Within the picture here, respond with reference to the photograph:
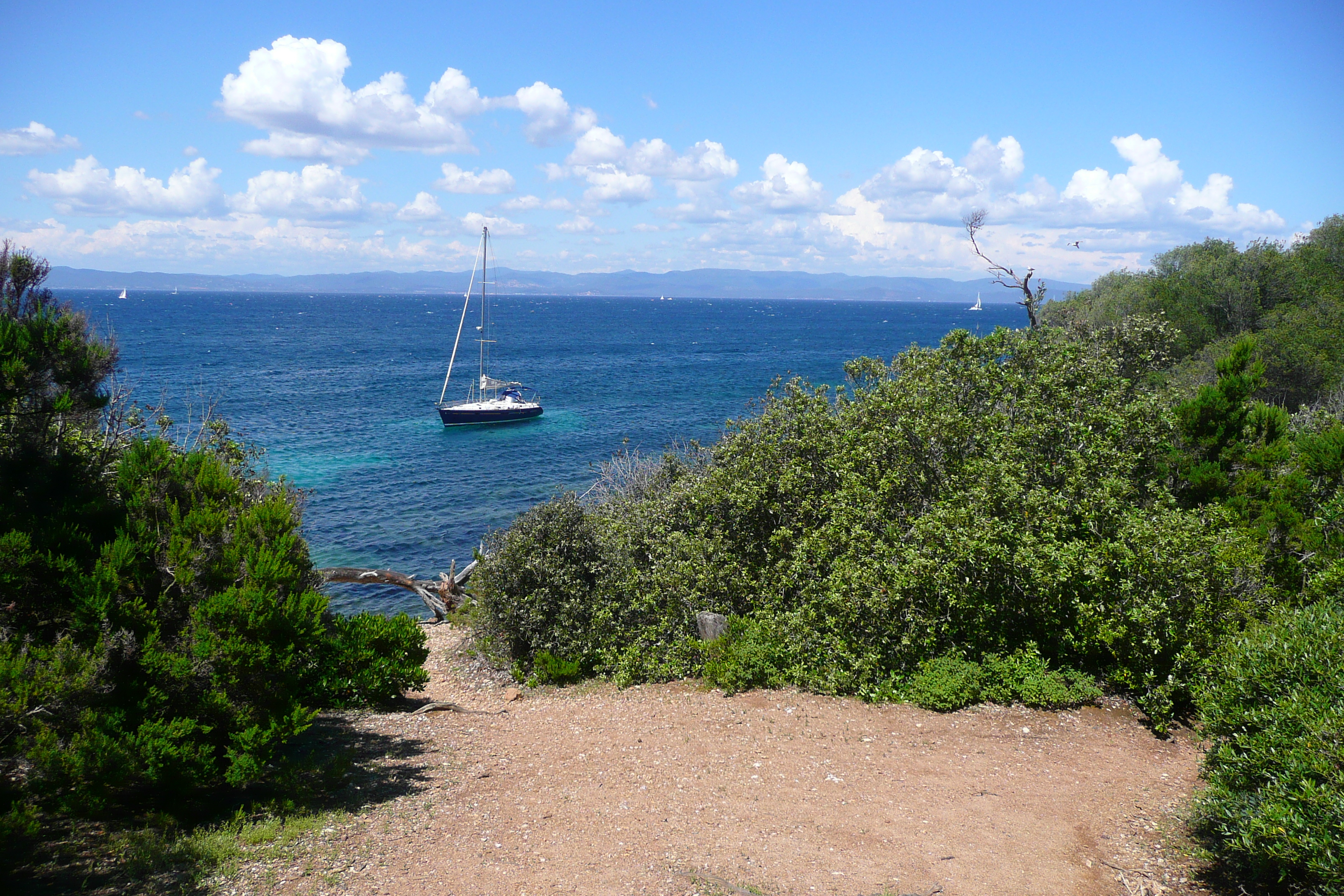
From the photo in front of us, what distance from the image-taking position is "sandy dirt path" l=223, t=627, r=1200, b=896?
23.3 ft

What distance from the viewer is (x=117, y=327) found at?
109125 millimetres

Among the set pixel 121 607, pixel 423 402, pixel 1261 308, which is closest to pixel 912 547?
pixel 121 607

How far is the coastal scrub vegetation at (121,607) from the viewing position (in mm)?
7008

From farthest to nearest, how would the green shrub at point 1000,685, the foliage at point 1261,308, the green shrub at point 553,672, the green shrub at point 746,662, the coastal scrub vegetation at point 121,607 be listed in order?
the foliage at point 1261,308
the green shrub at point 553,672
the green shrub at point 746,662
the green shrub at point 1000,685
the coastal scrub vegetation at point 121,607

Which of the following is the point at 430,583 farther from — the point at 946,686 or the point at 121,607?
the point at 946,686

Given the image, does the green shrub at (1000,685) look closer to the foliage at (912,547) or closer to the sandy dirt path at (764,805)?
the sandy dirt path at (764,805)

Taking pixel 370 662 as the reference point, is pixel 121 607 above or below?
above

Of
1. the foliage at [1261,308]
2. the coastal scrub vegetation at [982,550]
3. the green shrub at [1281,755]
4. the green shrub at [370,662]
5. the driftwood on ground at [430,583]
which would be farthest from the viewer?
the foliage at [1261,308]

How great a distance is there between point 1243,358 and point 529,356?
87339 millimetres

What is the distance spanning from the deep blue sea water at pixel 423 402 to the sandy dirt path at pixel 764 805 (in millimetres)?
13230

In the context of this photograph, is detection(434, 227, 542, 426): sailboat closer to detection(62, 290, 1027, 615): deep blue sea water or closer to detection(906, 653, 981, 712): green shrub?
detection(62, 290, 1027, 615): deep blue sea water

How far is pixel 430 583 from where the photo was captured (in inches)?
950

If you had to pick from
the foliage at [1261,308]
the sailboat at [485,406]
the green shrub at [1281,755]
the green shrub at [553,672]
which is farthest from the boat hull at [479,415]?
the green shrub at [1281,755]

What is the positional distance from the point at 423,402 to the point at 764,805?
5733 centimetres
